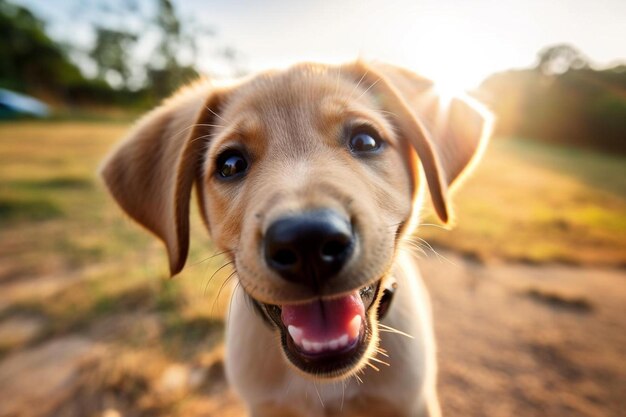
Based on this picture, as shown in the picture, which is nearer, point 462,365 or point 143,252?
point 462,365

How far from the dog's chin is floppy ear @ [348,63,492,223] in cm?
76

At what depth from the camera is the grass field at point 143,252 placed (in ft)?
11.8

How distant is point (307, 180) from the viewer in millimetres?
1606

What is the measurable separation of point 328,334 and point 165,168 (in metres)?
1.38

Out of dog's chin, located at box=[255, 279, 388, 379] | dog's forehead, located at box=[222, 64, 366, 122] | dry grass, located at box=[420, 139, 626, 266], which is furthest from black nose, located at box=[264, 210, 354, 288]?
dry grass, located at box=[420, 139, 626, 266]

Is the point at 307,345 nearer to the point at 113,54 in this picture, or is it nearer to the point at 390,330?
the point at 390,330

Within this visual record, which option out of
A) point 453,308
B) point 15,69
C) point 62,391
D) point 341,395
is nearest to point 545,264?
point 453,308

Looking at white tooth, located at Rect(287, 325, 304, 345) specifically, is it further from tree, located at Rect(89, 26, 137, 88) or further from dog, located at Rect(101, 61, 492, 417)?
tree, located at Rect(89, 26, 137, 88)

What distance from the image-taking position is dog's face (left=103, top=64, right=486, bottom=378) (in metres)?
1.43

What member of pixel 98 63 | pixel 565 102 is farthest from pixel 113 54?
pixel 565 102

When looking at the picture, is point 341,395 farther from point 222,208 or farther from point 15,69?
point 15,69

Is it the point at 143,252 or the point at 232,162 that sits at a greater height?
the point at 232,162

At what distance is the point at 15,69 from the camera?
3862 centimetres

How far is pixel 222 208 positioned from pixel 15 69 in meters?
48.8
